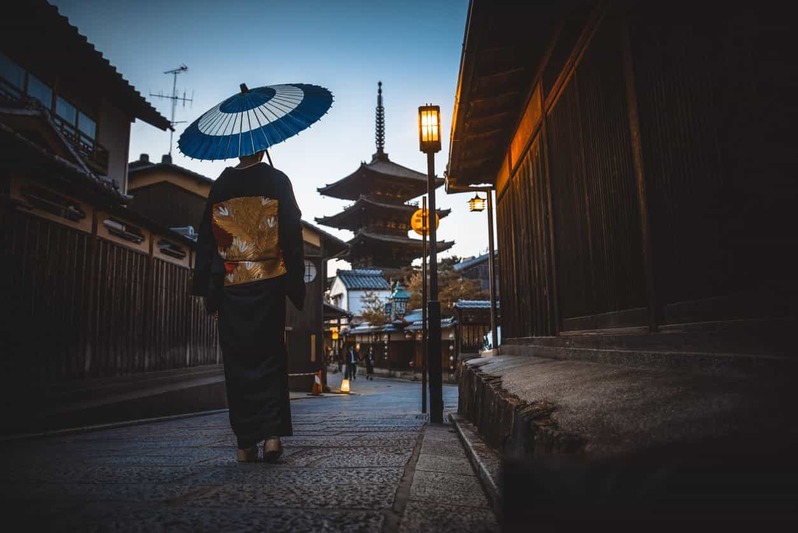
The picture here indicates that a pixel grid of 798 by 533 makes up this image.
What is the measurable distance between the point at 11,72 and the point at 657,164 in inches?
510

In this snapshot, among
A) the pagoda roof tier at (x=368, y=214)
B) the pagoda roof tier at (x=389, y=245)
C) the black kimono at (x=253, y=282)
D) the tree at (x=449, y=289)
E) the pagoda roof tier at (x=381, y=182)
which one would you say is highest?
the pagoda roof tier at (x=381, y=182)

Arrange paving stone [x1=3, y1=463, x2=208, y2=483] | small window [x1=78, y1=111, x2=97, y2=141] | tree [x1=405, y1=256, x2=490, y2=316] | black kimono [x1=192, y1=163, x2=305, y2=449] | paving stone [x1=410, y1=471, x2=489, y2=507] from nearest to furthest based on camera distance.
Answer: paving stone [x1=410, y1=471, x2=489, y2=507] → paving stone [x1=3, y1=463, x2=208, y2=483] → black kimono [x1=192, y1=163, x2=305, y2=449] → small window [x1=78, y1=111, x2=97, y2=141] → tree [x1=405, y1=256, x2=490, y2=316]

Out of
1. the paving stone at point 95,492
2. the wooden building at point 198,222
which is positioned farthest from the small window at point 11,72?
the paving stone at point 95,492

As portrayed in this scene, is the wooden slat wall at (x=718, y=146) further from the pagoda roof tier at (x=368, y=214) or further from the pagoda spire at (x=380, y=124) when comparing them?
the pagoda spire at (x=380, y=124)

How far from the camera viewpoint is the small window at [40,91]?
36.1 ft

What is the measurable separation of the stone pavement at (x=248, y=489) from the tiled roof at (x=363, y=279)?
1679 inches

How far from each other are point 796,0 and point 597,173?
186 centimetres

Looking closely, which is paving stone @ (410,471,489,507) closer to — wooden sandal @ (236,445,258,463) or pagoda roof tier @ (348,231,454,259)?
wooden sandal @ (236,445,258,463)

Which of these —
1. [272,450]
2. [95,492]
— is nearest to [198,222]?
[272,450]

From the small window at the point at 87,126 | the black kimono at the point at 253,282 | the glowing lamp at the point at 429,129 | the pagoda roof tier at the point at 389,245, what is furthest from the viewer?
the pagoda roof tier at the point at 389,245

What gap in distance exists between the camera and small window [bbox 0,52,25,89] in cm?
1016

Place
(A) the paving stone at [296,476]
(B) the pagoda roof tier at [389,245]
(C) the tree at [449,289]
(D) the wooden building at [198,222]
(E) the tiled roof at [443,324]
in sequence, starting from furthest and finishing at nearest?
(B) the pagoda roof tier at [389,245] < (C) the tree at [449,289] < (E) the tiled roof at [443,324] < (D) the wooden building at [198,222] < (A) the paving stone at [296,476]

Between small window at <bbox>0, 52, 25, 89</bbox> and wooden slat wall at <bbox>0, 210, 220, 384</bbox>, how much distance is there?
5.01 metres

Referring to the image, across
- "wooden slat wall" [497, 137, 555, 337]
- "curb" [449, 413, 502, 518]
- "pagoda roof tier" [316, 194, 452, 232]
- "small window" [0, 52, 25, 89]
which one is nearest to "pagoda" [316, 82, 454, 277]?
"pagoda roof tier" [316, 194, 452, 232]
